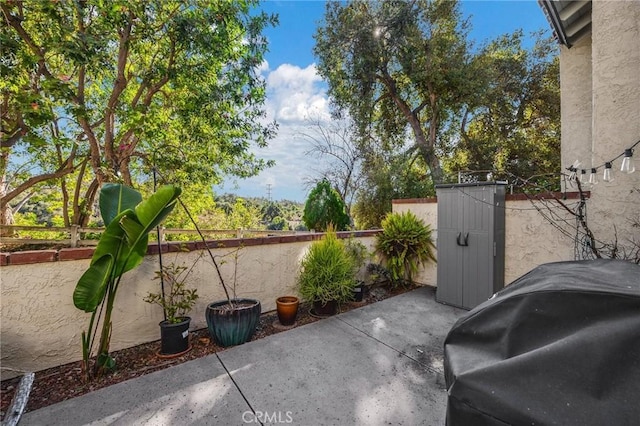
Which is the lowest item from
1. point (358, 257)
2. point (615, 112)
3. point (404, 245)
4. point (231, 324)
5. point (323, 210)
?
point (231, 324)

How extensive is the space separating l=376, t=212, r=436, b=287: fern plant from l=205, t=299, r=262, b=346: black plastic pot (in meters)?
3.11

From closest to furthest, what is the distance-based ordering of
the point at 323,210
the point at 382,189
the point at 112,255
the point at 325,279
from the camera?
the point at 112,255
the point at 325,279
the point at 323,210
the point at 382,189

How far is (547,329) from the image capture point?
1073 mm

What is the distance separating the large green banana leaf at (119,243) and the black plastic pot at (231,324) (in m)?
1.11

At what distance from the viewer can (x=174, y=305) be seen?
10.6ft

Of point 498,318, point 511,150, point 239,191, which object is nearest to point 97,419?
point 498,318

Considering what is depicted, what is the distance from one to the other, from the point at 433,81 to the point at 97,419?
11261 millimetres

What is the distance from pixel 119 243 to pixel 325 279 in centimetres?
269

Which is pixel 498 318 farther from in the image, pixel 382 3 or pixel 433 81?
A: pixel 382 3

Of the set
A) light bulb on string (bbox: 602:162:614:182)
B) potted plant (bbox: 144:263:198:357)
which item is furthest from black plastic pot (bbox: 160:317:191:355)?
light bulb on string (bbox: 602:162:614:182)

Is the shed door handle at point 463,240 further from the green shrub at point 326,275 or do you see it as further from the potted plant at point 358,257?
the green shrub at point 326,275

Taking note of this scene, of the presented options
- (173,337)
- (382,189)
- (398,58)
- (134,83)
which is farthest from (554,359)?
(398,58)

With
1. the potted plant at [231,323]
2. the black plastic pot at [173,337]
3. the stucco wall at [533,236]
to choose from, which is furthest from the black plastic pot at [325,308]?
the stucco wall at [533,236]

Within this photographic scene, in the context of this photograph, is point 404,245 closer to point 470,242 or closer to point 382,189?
point 470,242
